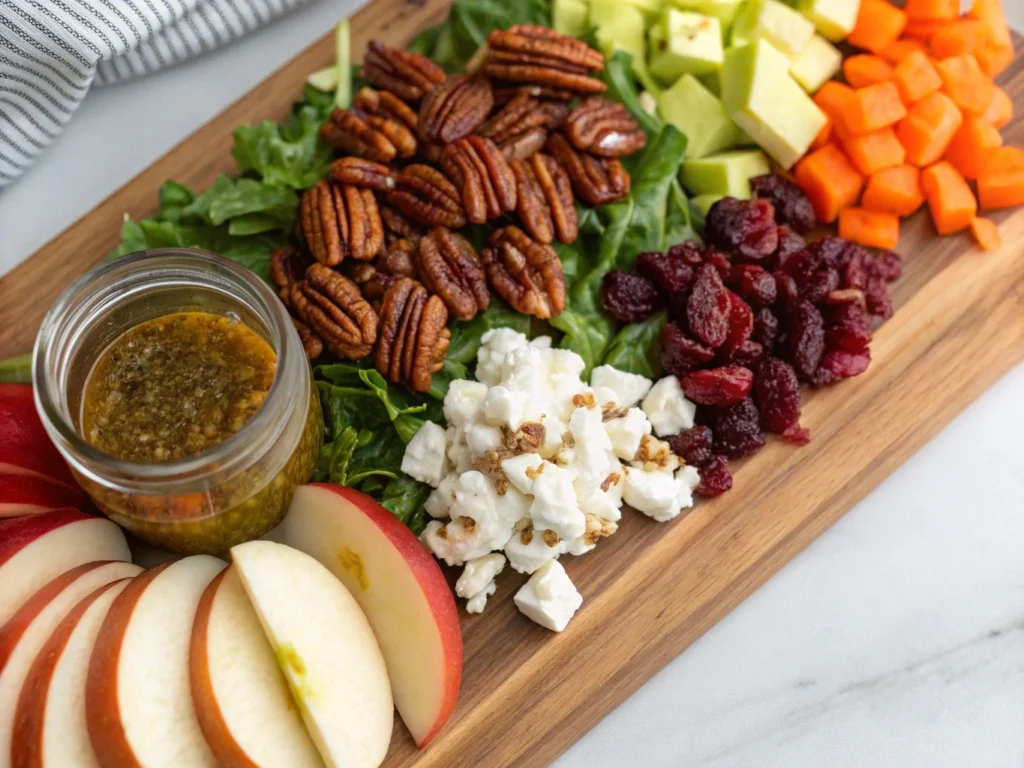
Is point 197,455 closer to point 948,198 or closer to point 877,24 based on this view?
point 948,198

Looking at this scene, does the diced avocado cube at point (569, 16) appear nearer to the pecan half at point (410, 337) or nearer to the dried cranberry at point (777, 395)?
the pecan half at point (410, 337)

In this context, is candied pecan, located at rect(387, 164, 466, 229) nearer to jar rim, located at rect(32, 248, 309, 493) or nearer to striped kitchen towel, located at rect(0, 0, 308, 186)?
jar rim, located at rect(32, 248, 309, 493)

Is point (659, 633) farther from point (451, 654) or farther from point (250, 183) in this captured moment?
point (250, 183)

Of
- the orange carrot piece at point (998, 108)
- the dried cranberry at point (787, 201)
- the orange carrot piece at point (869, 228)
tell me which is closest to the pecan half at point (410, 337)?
the dried cranberry at point (787, 201)

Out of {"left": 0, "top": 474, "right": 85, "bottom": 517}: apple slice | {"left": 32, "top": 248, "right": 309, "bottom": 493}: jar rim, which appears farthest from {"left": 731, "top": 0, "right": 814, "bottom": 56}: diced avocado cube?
{"left": 0, "top": 474, "right": 85, "bottom": 517}: apple slice

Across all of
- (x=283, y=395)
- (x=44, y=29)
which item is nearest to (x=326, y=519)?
(x=283, y=395)
